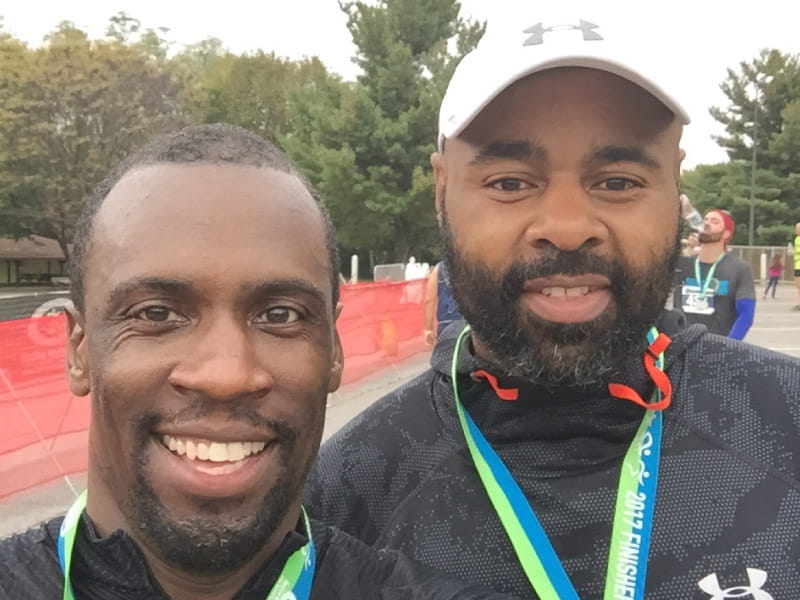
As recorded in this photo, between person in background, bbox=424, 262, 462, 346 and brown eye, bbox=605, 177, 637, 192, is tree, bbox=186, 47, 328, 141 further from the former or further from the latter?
brown eye, bbox=605, 177, 637, 192

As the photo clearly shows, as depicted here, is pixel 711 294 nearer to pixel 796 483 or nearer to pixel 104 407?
pixel 796 483

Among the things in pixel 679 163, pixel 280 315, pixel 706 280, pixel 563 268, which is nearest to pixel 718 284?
pixel 706 280

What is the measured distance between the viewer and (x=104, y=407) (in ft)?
4.99

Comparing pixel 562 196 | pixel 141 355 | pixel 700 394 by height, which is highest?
pixel 562 196

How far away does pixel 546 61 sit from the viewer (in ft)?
5.65

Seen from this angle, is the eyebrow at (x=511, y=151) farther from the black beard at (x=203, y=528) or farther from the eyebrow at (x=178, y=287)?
the black beard at (x=203, y=528)

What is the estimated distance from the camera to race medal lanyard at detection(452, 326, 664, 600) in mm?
1583

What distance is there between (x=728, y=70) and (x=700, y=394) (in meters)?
50.5

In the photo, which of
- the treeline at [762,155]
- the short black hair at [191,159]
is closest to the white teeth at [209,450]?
the short black hair at [191,159]

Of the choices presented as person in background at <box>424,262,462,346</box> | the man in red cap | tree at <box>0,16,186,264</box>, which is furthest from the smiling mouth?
tree at <box>0,16,186,264</box>

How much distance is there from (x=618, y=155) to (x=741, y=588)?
86 centimetres

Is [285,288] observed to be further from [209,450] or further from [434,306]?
[434,306]

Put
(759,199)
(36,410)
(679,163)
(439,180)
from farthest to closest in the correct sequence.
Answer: (759,199)
(36,410)
(439,180)
(679,163)

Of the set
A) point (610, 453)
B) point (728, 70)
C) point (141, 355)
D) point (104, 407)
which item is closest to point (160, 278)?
point (141, 355)
